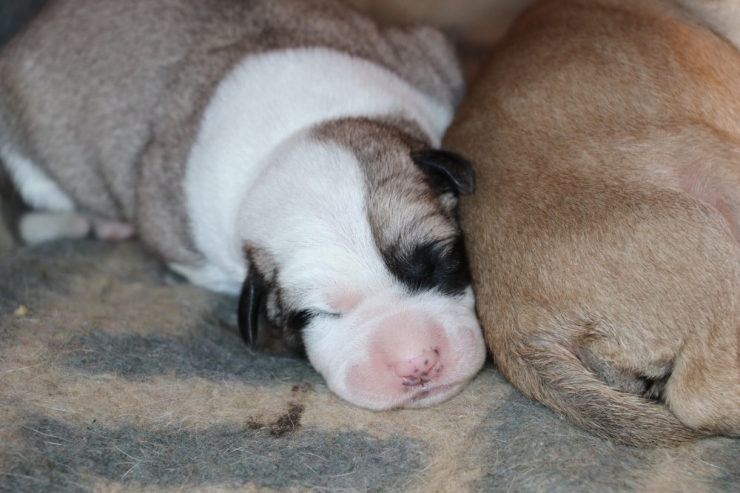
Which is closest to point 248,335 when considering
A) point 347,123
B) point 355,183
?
point 355,183

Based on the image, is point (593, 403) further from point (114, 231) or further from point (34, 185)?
point (34, 185)

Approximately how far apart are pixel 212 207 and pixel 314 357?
1.00 m

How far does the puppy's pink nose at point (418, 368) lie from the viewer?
8.18 feet

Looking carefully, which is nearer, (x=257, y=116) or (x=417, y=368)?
(x=417, y=368)

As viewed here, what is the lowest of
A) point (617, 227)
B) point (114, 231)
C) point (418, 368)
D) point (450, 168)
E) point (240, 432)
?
point (114, 231)

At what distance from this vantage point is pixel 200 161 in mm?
3561

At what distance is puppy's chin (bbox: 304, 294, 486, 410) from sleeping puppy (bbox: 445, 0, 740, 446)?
0.41 ft

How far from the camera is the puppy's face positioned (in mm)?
2580

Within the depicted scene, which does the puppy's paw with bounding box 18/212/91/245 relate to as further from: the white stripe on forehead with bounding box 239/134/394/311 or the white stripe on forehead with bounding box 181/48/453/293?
the white stripe on forehead with bounding box 239/134/394/311

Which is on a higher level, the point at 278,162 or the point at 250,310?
the point at 278,162

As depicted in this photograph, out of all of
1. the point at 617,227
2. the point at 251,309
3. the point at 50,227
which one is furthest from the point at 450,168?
the point at 50,227

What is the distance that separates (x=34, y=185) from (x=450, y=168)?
2.71 metres

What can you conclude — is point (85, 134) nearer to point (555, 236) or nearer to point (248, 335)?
point (248, 335)

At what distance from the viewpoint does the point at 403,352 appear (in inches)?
99.0
